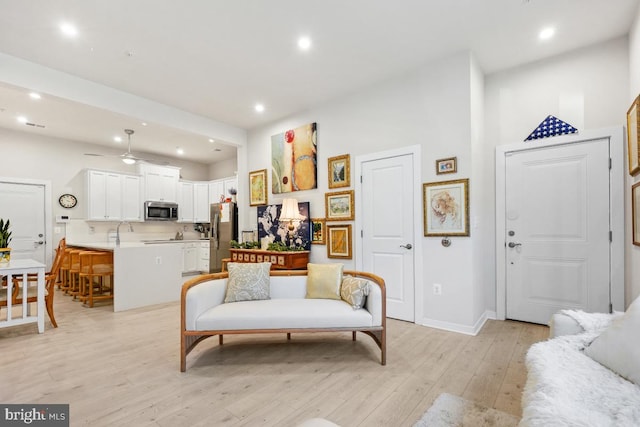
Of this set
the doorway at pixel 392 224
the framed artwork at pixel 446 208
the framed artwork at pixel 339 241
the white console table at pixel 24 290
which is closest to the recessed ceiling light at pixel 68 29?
the white console table at pixel 24 290

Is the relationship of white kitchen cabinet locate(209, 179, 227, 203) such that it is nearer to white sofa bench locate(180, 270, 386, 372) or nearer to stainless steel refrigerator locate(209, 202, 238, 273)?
stainless steel refrigerator locate(209, 202, 238, 273)

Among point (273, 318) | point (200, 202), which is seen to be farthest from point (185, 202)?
point (273, 318)

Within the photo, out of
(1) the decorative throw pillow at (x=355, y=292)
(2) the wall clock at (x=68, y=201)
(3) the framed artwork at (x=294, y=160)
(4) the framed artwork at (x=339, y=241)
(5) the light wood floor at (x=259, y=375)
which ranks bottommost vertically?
(5) the light wood floor at (x=259, y=375)

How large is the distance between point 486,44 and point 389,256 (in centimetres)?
255

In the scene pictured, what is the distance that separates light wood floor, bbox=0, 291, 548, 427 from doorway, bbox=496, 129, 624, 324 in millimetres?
435

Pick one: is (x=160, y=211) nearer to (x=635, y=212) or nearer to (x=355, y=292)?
(x=355, y=292)

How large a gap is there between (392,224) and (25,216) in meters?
6.61

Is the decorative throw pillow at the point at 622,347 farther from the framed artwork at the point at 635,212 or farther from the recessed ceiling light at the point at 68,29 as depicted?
the recessed ceiling light at the point at 68,29

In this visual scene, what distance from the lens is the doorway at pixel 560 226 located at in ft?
9.83

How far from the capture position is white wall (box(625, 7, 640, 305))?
2.54 metres

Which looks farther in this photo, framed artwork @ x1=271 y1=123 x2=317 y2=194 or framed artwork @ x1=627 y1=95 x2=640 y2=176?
framed artwork @ x1=271 y1=123 x2=317 y2=194

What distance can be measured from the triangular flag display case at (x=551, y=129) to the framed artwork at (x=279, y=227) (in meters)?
3.01

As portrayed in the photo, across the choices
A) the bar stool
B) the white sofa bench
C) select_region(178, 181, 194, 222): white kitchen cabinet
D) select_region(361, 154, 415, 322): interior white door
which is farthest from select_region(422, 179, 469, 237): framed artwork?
select_region(178, 181, 194, 222): white kitchen cabinet

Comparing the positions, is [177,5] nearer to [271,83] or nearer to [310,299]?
[271,83]
